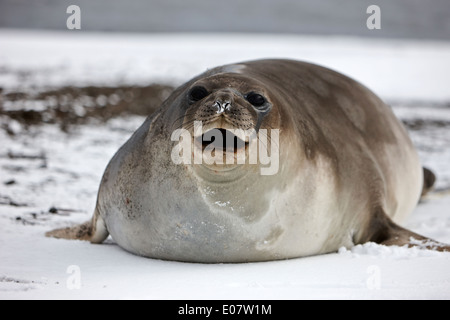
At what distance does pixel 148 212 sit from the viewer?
148 inches

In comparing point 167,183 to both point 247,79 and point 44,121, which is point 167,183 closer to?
point 247,79

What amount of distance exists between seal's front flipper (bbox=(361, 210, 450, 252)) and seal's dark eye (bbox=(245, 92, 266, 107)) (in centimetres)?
108

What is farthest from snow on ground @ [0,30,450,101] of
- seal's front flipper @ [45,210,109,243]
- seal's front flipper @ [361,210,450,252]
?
seal's front flipper @ [361,210,450,252]

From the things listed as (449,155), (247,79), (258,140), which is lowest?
(449,155)

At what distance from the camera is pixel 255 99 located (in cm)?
356

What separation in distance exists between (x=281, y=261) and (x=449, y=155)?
4736mm

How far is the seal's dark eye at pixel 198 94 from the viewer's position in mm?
3557

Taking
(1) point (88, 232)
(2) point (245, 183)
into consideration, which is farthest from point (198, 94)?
(1) point (88, 232)

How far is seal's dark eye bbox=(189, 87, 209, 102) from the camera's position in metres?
3.56

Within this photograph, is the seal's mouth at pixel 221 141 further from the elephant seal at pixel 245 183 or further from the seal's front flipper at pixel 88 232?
the seal's front flipper at pixel 88 232

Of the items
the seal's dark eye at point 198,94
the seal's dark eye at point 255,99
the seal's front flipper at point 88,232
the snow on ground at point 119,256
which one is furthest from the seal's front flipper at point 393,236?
the seal's front flipper at point 88,232

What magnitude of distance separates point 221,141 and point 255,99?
1.07 feet

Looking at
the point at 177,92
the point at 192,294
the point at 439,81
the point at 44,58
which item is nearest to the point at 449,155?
the point at 177,92

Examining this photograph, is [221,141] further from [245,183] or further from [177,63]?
[177,63]
